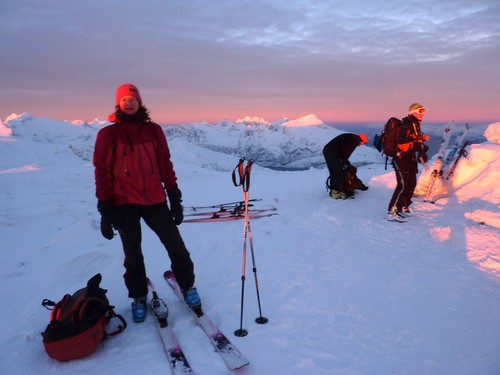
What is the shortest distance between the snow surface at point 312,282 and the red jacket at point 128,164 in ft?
5.77

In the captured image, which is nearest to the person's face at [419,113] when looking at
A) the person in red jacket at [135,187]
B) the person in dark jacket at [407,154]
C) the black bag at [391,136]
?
the person in dark jacket at [407,154]

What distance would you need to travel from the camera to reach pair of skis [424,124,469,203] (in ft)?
31.3

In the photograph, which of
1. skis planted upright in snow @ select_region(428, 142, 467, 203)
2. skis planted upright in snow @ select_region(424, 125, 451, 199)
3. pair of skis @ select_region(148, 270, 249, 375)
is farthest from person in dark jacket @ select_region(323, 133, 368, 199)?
pair of skis @ select_region(148, 270, 249, 375)

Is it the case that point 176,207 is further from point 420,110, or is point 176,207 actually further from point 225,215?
point 420,110

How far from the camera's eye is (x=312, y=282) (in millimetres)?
5332

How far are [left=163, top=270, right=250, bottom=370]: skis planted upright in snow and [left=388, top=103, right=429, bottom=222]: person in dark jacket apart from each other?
6.06 metres

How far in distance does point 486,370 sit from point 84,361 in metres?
4.38

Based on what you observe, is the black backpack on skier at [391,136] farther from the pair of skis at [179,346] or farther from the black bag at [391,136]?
the pair of skis at [179,346]

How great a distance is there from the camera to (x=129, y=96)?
4.02m

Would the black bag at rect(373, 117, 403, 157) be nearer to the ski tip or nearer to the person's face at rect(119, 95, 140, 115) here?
the ski tip

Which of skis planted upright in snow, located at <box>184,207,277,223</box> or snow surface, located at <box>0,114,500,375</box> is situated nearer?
snow surface, located at <box>0,114,500,375</box>

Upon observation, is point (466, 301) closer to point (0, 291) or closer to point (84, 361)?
point (84, 361)

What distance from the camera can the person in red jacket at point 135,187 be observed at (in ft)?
13.0

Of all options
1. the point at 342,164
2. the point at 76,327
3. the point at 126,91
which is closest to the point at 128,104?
the point at 126,91
